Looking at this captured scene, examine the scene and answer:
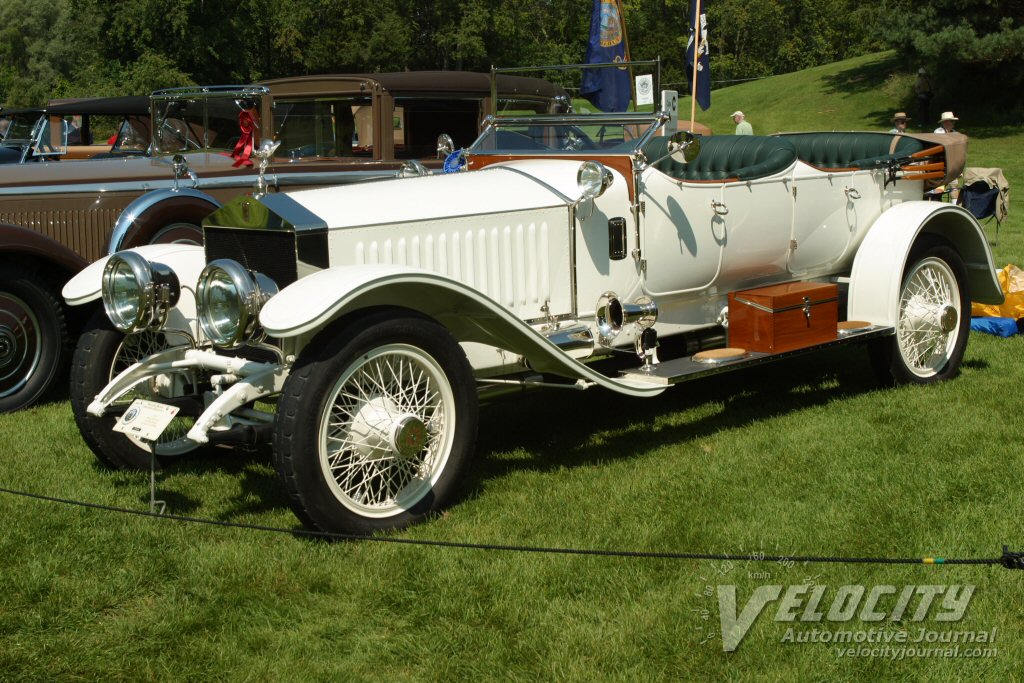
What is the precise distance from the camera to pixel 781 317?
541 centimetres

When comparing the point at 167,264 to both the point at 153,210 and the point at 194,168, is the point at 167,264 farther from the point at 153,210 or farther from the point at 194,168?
the point at 194,168

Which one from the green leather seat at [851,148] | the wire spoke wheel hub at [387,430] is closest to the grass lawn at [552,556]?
the wire spoke wheel hub at [387,430]

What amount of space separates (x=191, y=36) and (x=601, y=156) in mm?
39803

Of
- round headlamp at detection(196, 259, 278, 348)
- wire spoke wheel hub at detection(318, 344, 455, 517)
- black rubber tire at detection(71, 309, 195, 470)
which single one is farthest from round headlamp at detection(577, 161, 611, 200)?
black rubber tire at detection(71, 309, 195, 470)

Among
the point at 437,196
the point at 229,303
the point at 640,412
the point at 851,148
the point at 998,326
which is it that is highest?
the point at 851,148

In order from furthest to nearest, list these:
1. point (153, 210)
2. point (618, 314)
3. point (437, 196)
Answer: point (153, 210) < point (618, 314) < point (437, 196)

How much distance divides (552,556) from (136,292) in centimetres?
196

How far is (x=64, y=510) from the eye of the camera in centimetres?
430

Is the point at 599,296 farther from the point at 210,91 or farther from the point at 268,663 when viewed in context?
the point at 210,91

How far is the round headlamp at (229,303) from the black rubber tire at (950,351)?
359 cm

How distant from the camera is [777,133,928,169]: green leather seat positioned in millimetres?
6531

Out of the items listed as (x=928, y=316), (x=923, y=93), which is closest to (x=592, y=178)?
(x=928, y=316)

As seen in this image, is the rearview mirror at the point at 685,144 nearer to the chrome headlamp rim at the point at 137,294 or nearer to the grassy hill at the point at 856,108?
the chrome headlamp rim at the point at 137,294

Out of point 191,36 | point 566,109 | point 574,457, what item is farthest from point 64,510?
point 191,36
